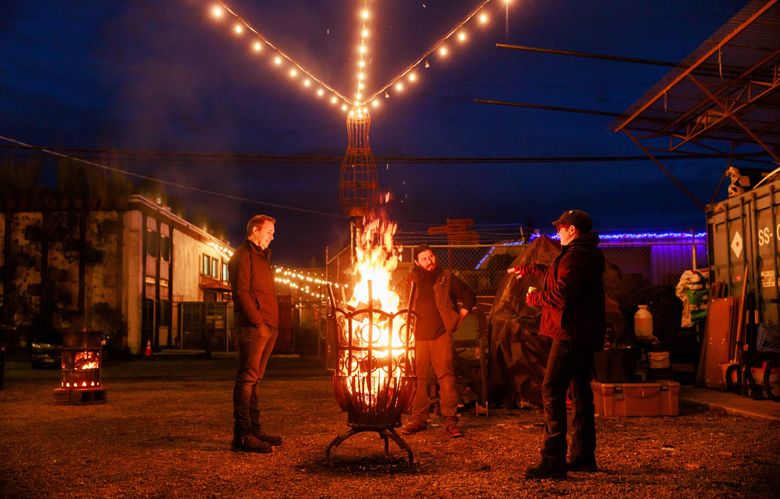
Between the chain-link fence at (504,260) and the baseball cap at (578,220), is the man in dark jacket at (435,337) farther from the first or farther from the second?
the baseball cap at (578,220)

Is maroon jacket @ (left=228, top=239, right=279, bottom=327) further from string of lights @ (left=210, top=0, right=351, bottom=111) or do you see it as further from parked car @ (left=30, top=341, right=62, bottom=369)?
parked car @ (left=30, top=341, right=62, bottom=369)

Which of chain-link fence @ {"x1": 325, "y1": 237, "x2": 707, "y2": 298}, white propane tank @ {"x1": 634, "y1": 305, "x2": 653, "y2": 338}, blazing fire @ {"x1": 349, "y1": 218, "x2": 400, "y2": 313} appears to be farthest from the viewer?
chain-link fence @ {"x1": 325, "y1": 237, "x2": 707, "y2": 298}

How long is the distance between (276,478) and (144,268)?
26080mm

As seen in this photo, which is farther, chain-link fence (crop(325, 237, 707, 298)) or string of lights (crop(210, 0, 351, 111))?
chain-link fence (crop(325, 237, 707, 298))

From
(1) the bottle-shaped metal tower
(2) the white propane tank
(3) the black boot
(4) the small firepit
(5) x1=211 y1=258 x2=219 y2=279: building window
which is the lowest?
(3) the black boot

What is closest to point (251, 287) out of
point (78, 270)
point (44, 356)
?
point (44, 356)

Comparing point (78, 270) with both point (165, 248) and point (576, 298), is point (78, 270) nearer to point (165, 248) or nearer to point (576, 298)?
point (165, 248)

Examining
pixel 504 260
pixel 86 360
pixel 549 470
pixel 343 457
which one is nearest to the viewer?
pixel 549 470

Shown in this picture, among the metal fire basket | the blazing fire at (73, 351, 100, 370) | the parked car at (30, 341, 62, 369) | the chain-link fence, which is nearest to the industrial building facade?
the parked car at (30, 341, 62, 369)

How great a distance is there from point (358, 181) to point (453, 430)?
345 cm

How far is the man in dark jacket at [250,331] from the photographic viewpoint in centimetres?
653

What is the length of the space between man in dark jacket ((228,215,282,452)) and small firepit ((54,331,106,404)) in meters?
4.84

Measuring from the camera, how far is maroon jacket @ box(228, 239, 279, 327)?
6566 mm

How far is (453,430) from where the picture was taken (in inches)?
292
